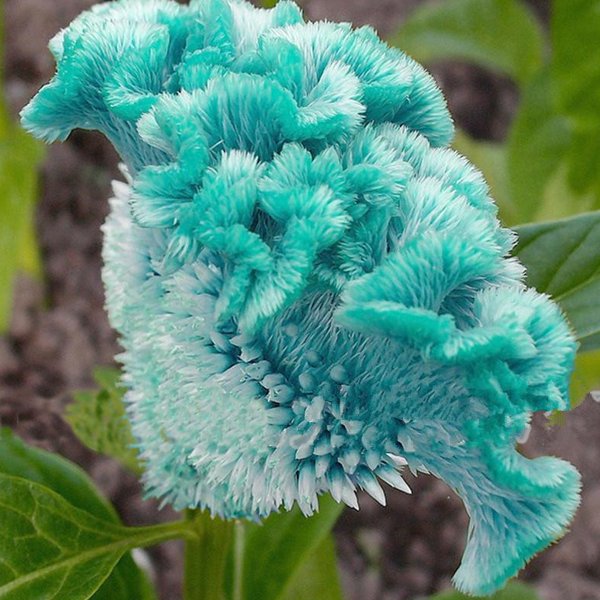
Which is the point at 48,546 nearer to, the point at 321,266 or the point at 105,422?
the point at 105,422

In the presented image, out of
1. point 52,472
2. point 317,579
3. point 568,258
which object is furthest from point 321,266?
point 317,579

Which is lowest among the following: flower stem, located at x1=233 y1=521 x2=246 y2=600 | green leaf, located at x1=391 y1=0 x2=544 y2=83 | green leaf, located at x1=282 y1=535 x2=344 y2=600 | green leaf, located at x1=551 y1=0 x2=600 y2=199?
flower stem, located at x1=233 y1=521 x2=246 y2=600

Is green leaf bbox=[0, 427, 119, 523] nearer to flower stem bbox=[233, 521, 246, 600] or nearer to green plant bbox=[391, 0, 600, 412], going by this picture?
flower stem bbox=[233, 521, 246, 600]

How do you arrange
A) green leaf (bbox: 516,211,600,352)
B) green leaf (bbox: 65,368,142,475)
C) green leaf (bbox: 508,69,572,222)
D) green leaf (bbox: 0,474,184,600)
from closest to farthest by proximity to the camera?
green leaf (bbox: 0,474,184,600), green leaf (bbox: 516,211,600,352), green leaf (bbox: 65,368,142,475), green leaf (bbox: 508,69,572,222)

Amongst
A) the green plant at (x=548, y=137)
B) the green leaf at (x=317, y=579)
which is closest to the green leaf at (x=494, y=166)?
the green plant at (x=548, y=137)

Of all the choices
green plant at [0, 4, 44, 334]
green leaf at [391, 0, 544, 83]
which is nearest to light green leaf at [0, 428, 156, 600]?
green plant at [0, 4, 44, 334]

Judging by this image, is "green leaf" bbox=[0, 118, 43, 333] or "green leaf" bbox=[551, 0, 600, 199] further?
"green leaf" bbox=[0, 118, 43, 333]

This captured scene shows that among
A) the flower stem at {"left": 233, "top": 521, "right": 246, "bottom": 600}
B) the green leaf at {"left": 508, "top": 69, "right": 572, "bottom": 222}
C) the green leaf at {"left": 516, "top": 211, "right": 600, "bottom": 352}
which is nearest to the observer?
the green leaf at {"left": 516, "top": 211, "right": 600, "bottom": 352}
